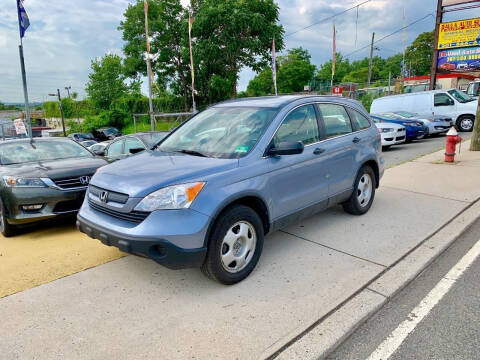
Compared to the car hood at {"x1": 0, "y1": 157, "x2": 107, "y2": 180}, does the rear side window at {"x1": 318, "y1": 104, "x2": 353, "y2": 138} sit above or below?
above

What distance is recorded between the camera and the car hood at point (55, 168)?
15.9 feet

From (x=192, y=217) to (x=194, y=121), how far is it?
1.91m

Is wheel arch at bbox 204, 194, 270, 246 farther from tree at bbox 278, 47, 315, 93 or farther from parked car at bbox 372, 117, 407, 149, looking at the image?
tree at bbox 278, 47, 315, 93

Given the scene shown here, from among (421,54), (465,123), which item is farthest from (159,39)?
(421,54)

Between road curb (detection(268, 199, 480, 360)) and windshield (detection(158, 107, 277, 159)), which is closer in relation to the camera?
road curb (detection(268, 199, 480, 360))

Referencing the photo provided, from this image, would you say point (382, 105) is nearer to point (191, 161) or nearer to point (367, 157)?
point (367, 157)

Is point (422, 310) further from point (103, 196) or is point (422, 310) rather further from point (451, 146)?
point (451, 146)

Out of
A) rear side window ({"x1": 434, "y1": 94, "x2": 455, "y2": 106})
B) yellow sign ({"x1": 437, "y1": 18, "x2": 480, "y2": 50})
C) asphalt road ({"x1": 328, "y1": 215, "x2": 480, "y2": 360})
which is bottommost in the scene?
asphalt road ({"x1": 328, "y1": 215, "x2": 480, "y2": 360})

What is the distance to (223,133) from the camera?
149 inches

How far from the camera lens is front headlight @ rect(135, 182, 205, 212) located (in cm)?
286

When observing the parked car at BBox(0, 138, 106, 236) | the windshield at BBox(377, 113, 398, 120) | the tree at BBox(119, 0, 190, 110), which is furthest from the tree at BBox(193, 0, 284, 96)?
the parked car at BBox(0, 138, 106, 236)

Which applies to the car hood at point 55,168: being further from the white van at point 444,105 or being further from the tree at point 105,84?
the tree at point 105,84

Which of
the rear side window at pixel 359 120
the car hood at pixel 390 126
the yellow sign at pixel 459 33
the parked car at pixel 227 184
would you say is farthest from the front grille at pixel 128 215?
the yellow sign at pixel 459 33

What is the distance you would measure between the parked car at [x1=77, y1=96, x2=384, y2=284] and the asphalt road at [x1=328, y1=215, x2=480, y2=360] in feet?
3.94
